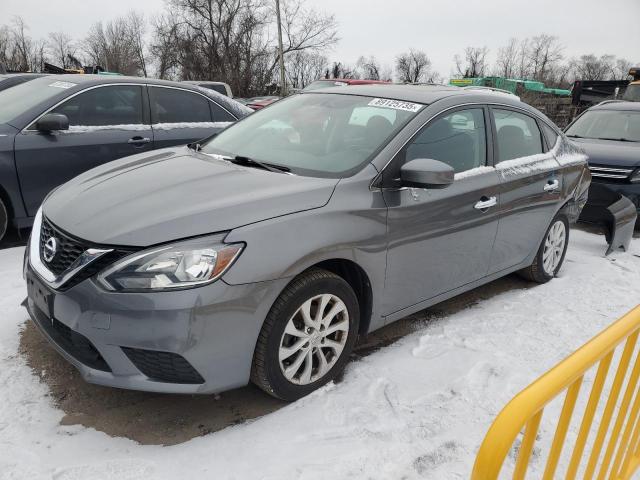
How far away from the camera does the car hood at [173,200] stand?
7.47 ft

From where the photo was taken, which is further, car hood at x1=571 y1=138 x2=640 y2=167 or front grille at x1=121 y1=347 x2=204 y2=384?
car hood at x1=571 y1=138 x2=640 y2=167

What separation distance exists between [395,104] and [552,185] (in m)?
1.73

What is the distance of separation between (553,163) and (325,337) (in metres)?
2.72

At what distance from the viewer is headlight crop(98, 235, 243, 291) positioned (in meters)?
2.16

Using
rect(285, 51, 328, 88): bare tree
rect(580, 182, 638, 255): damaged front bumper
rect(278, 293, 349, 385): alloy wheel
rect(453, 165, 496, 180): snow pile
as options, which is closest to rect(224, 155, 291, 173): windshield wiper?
rect(278, 293, 349, 385): alloy wheel

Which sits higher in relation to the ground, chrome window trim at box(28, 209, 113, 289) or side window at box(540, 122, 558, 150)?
side window at box(540, 122, 558, 150)

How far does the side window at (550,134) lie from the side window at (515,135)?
0.43 ft

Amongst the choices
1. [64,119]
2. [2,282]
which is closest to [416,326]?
[2,282]

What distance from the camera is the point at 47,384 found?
8.85 feet

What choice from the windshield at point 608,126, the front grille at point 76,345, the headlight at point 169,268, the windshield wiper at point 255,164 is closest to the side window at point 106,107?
the windshield wiper at point 255,164

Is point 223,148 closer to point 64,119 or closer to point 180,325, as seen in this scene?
point 180,325

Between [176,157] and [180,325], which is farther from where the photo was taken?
[176,157]

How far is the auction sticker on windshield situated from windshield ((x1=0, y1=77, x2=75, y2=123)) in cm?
325

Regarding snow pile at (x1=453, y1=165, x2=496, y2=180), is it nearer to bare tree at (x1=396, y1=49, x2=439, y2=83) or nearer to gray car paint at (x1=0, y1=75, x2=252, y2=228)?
gray car paint at (x1=0, y1=75, x2=252, y2=228)
